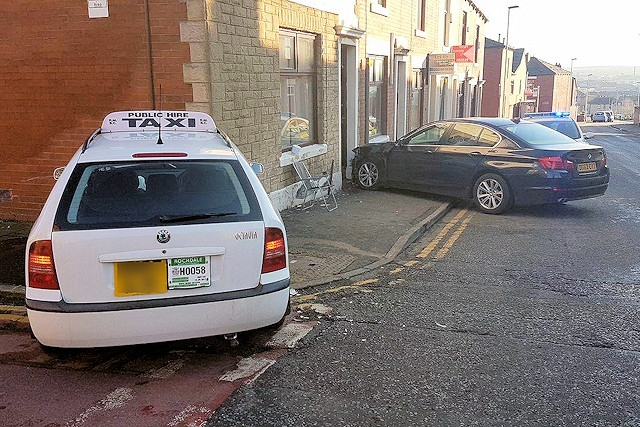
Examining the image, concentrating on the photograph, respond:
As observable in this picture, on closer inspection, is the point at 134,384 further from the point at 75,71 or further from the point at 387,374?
the point at 75,71

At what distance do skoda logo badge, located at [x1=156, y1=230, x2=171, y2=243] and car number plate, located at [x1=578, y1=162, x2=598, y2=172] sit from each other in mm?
8046

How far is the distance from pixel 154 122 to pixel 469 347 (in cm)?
336

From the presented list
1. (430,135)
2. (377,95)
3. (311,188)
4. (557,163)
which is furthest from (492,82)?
(311,188)

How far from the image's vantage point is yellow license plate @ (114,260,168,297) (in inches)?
147

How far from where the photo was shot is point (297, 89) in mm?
10656

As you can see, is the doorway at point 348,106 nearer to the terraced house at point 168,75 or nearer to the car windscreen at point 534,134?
the terraced house at point 168,75

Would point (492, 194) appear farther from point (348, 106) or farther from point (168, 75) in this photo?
point (168, 75)

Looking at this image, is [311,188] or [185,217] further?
[311,188]

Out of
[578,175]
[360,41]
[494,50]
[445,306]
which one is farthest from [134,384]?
[494,50]

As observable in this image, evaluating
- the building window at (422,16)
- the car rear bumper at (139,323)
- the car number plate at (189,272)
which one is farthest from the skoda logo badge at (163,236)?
the building window at (422,16)

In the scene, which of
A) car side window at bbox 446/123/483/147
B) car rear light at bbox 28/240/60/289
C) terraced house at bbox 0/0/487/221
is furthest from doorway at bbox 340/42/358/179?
car rear light at bbox 28/240/60/289

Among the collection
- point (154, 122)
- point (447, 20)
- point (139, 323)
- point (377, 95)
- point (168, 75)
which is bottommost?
point (139, 323)

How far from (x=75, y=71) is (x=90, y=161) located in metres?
4.20

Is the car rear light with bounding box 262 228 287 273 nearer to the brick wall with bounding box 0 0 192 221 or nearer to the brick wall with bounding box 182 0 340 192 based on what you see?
the brick wall with bounding box 182 0 340 192
